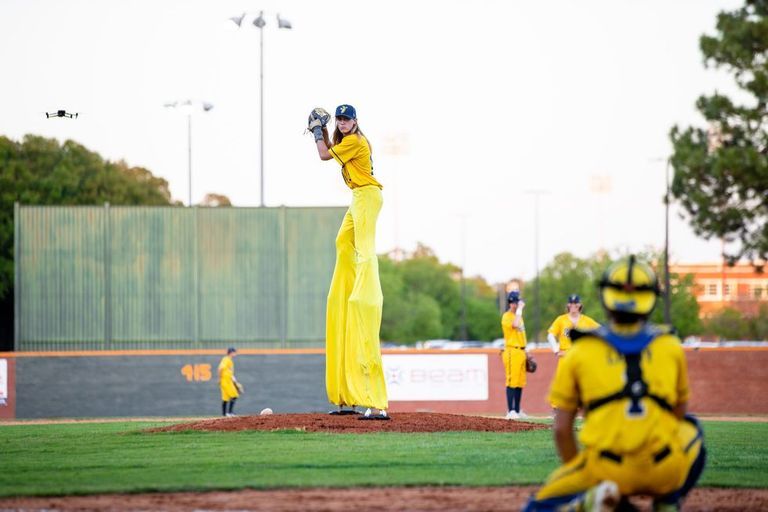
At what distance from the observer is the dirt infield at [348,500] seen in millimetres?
9648

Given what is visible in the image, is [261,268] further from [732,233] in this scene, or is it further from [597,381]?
[597,381]

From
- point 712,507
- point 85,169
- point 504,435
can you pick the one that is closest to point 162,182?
point 85,169

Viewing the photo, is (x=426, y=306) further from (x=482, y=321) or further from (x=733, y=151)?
(x=733, y=151)

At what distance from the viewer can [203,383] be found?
3728 cm

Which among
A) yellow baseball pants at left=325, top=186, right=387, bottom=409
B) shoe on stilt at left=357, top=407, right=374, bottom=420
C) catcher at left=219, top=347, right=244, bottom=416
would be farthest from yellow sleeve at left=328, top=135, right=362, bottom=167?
catcher at left=219, top=347, right=244, bottom=416

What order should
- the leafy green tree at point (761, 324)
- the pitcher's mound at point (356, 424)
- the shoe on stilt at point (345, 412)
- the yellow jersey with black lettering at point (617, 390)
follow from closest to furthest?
1. the yellow jersey with black lettering at point (617, 390)
2. the pitcher's mound at point (356, 424)
3. the shoe on stilt at point (345, 412)
4. the leafy green tree at point (761, 324)

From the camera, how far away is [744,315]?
388 feet

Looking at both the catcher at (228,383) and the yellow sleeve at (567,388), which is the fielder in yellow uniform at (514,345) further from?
the yellow sleeve at (567,388)

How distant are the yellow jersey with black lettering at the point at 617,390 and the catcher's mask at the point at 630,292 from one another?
0.18 metres

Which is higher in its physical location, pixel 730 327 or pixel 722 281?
pixel 722 281

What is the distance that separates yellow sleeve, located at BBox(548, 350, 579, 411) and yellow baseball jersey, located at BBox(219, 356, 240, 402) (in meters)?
27.0

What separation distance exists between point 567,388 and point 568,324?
14.6 metres

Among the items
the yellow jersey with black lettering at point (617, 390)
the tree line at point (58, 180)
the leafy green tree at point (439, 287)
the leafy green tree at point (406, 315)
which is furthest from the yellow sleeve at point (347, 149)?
the leafy green tree at point (439, 287)

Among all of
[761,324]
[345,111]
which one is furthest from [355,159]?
[761,324]
